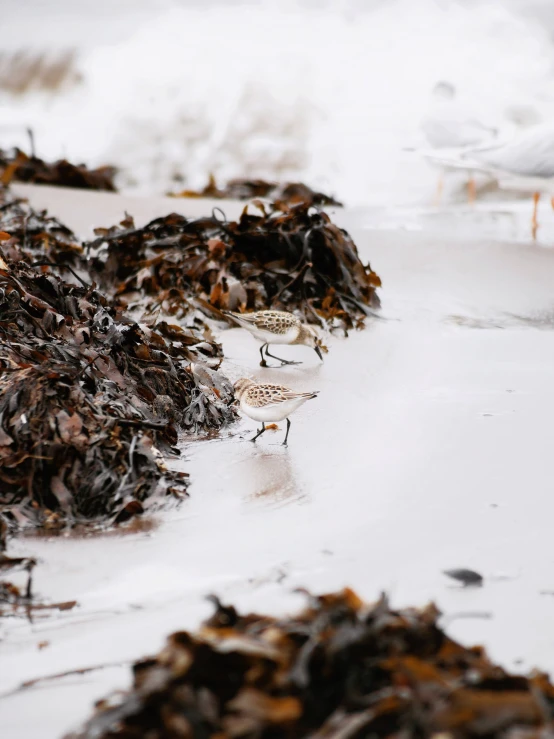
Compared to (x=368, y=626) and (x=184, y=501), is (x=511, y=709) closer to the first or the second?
(x=368, y=626)

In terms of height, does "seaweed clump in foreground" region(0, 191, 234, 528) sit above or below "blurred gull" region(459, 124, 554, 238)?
below

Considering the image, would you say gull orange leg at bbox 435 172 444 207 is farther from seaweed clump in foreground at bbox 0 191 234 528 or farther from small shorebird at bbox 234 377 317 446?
small shorebird at bbox 234 377 317 446

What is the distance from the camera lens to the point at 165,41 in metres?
12.7

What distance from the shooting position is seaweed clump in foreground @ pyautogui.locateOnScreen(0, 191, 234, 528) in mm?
2199

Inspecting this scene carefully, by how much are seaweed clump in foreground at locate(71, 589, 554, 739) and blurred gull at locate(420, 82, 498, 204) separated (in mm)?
6291

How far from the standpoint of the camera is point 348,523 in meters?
2.19

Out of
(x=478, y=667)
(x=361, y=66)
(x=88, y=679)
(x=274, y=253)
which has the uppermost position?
(x=361, y=66)

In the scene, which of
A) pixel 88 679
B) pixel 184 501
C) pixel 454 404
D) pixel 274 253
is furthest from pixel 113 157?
pixel 88 679

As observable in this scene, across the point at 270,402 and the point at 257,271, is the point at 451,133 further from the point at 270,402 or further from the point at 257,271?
the point at 270,402

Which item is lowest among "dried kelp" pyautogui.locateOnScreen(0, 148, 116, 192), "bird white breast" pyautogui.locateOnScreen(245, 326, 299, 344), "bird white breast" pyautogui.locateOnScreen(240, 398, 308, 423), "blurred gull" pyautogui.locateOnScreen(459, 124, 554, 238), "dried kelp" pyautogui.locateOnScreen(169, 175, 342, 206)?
"bird white breast" pyautogui.locateOnScreen(240, 398, 308, 423)

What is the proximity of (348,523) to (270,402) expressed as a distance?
0.60m

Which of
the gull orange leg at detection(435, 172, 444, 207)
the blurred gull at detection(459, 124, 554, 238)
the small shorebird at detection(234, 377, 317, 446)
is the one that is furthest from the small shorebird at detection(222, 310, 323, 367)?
the gull orange leg at detection(435, 172, 444, 207)

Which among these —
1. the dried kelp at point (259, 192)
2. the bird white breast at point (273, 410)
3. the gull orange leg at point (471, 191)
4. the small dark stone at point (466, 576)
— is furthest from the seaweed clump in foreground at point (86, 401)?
the gull orange leg at point (471, 191)

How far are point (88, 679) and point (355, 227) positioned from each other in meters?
4.69
